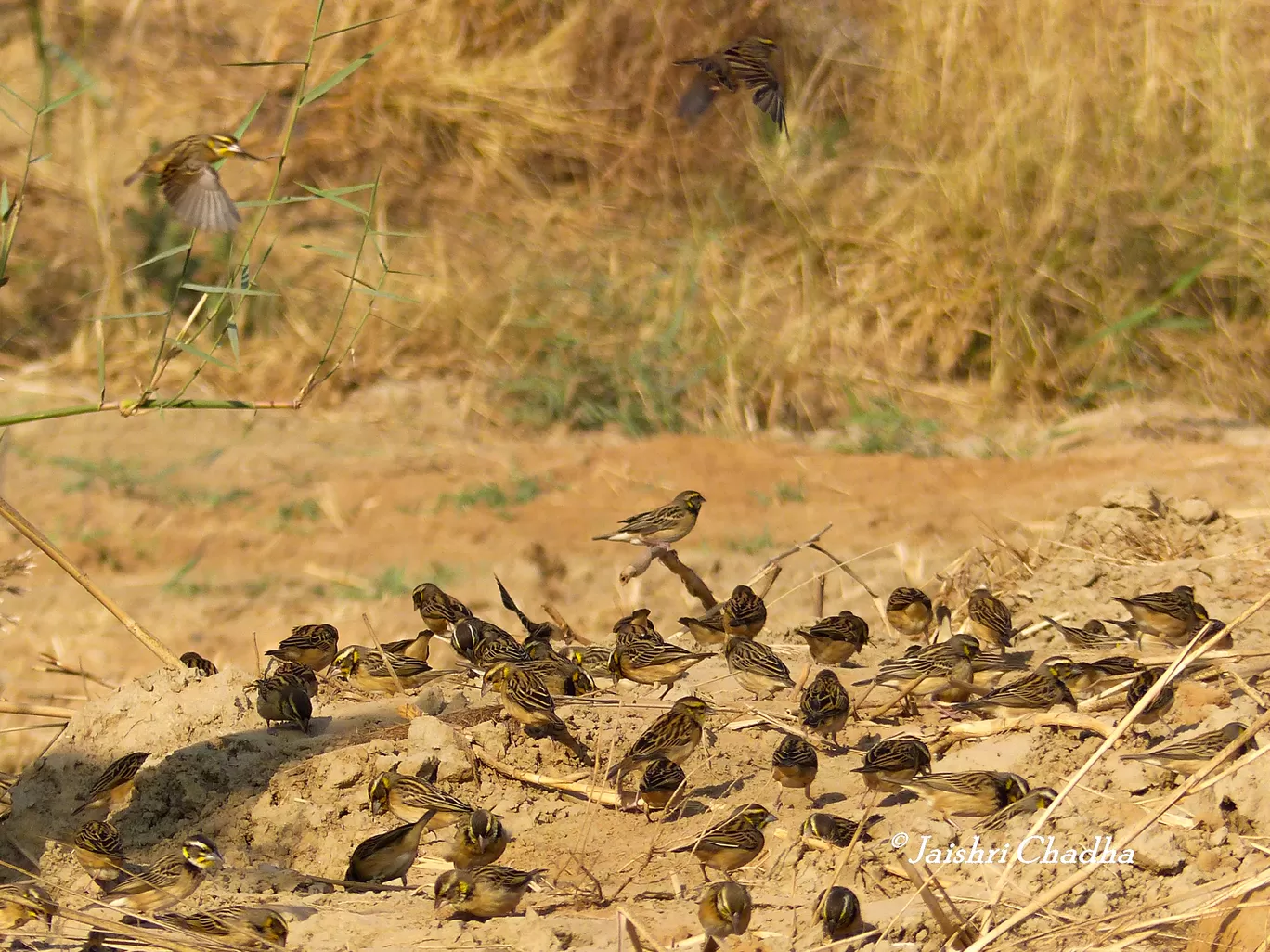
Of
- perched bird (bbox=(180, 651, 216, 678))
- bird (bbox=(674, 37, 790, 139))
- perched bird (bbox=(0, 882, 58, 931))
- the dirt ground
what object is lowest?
the dirt ground

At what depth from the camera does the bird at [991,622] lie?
6102mm

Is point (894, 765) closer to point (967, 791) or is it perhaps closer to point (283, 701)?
point (967, 791)

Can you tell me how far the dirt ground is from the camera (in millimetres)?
4504

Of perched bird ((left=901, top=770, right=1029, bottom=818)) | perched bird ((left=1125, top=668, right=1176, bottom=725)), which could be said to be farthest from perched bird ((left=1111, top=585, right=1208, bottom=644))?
perched bird ((left=901, top=770, right=1029, bottom=818))

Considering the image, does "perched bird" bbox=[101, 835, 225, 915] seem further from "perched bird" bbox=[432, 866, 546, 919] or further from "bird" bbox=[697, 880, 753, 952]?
"bird" bbox=[697, 880, 753, 952]

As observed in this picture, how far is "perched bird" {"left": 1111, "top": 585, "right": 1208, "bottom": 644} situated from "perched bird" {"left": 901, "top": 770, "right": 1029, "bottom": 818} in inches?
52.2

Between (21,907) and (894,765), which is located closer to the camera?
(21,907)

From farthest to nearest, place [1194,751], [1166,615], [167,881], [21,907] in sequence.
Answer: [1166,615], [1194,751], [167,881], [21,907]

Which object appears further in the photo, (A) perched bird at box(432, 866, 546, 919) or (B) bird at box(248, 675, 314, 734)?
(B) bird at box(248, 675, 314, 734)

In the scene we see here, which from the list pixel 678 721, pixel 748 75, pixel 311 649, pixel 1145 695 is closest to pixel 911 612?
pixel 1145 695

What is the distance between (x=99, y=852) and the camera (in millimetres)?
4527

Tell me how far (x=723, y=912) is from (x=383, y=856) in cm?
115

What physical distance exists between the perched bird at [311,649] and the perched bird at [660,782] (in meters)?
1.80

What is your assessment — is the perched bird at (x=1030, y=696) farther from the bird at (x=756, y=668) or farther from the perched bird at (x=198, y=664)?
the perched bird at (x=198, y=664)
